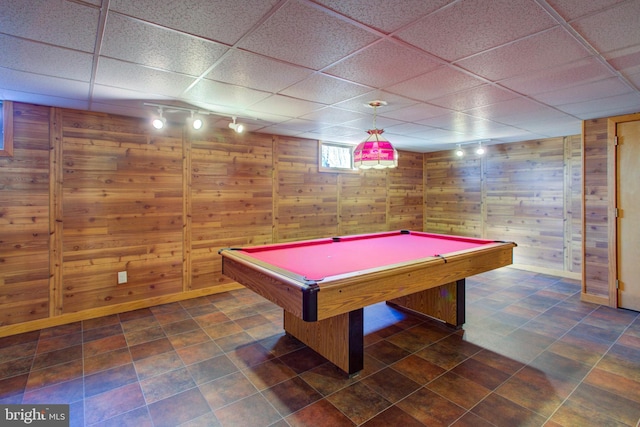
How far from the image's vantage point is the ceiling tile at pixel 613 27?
1.58 m

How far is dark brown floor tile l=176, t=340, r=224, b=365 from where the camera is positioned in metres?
2.71

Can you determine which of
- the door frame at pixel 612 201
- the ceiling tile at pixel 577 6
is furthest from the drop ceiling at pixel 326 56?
the door frame at pixel 612 201

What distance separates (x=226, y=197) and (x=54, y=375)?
264 centimetres

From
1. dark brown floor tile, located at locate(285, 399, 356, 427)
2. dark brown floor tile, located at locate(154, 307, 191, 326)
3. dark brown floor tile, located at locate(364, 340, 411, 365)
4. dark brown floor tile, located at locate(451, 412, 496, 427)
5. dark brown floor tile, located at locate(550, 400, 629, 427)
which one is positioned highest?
dark brown floor tile, located at locate(154, 307, 191, 326)

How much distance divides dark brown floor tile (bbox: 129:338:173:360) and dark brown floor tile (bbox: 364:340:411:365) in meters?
1.83

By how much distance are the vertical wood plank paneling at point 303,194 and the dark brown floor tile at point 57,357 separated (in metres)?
2.80

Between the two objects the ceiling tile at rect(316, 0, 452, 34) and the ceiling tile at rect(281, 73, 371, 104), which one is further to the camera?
the ceiling tile at rect(281, 73, 371, 104)

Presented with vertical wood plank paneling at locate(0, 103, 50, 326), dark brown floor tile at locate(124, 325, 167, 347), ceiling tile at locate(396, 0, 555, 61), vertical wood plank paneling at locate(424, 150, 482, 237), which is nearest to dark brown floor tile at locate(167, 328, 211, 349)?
dark brown floor tile at locate(124, 325, 167, 347)

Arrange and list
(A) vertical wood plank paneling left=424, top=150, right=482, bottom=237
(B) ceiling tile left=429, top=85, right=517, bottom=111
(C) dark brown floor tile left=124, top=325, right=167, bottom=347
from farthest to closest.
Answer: (A) vertical wood plank paneling left=424, top=150, right=482, bottom=237, (C) dark brown floor tile left=124, top=325, right=167, bottom=347, (B) ceiling tile left=429, top=85, right=517, bottom=111

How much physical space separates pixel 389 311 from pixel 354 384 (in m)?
1.60

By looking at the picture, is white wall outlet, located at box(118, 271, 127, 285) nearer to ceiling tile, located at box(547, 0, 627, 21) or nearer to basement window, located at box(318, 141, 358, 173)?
basement window, located at box(318, 141, 358, 173)

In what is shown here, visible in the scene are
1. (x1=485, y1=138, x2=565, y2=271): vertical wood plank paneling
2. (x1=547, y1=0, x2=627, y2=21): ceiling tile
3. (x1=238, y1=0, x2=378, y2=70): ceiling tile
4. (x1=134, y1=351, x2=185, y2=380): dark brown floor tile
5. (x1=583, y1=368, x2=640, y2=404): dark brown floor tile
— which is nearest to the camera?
(x1=547, y1=0, x2=627, y2=21): ceiling tile

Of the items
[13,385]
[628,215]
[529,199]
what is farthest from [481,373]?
[529,199]

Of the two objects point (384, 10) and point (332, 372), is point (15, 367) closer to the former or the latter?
point (332, 372)
